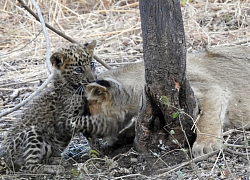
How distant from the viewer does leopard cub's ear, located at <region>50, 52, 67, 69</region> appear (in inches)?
219

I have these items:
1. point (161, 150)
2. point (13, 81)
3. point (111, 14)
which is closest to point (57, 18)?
point (111, 14)

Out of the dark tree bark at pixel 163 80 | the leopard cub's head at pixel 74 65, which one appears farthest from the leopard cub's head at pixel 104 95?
the dark tree bark at pixel 163 80

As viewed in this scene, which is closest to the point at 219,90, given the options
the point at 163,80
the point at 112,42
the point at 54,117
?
the point at 163,80

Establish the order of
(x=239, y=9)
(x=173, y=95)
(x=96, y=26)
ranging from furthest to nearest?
(x=96, y=26) < (x=239, y=9) < (x=173, y=95)

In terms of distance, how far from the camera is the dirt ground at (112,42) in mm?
4508

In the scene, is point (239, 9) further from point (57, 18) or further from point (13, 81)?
point (13, 81)

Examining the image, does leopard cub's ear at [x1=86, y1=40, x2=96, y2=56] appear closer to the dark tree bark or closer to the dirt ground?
the dirt ground

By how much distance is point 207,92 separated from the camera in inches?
202

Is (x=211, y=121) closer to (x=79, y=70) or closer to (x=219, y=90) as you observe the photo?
(x=219, y=90)

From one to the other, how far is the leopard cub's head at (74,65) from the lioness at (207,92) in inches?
7.3

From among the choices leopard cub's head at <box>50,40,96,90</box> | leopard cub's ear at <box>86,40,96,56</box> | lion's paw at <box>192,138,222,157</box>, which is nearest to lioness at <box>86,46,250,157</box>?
lion's paw at <box>192,138,222,157</box>

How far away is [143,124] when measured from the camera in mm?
4730

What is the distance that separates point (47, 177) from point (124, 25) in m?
5.42

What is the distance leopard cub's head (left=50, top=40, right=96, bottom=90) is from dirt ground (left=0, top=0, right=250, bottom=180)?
0.49m
